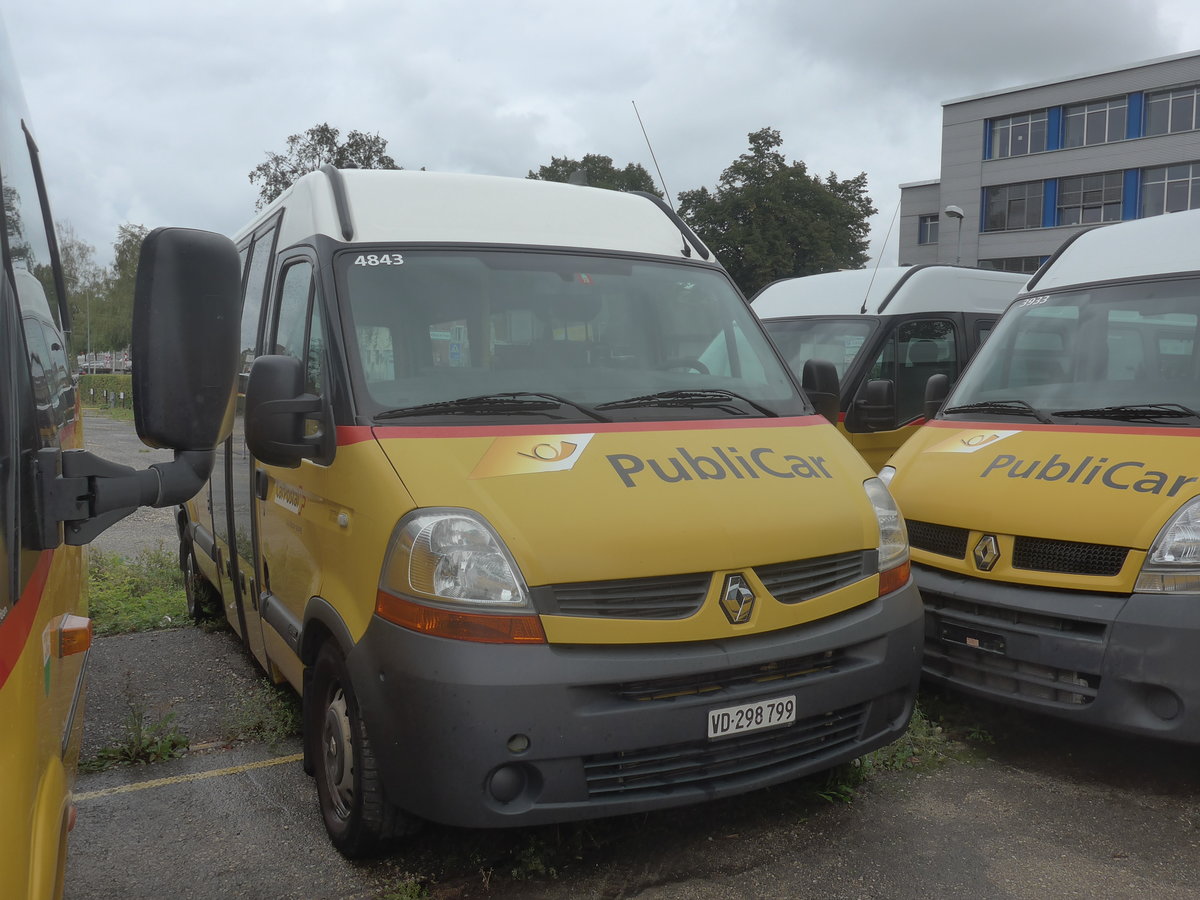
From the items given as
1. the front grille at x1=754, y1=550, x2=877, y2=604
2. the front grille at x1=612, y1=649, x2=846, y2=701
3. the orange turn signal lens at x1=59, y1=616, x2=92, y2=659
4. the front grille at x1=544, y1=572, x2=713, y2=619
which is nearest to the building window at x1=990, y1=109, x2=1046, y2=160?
the front grille at x1=754, y1=550, x2=877, y2=604

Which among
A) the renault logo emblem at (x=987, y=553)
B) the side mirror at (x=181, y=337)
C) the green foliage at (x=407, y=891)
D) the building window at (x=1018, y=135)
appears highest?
the building window at (x=1018, y=135)

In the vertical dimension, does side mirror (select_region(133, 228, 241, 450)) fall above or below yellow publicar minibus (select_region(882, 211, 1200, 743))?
above

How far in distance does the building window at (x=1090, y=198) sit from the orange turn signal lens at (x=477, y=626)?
5101 cm

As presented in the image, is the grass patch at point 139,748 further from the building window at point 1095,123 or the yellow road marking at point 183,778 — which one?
the building window at point 1095,123

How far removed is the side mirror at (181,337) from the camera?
191 cm

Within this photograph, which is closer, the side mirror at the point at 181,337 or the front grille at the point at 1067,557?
the side mirror at the point at 181,337

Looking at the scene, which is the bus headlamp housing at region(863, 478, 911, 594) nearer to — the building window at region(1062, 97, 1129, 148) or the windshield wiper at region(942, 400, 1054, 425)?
the windshield wiper at region(942, 400, 1054, 425)

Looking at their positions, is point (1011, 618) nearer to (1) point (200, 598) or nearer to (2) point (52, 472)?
(2) point (52, 472)

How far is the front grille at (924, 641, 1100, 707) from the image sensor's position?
4035 mm

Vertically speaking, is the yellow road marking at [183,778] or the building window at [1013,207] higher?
the building window at [1013,207]

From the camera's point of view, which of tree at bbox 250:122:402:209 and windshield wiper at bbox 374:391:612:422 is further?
tree at bbox 250:122:402:209

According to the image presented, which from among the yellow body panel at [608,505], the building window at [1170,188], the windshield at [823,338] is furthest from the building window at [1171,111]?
the yellow body panel at [608,505]

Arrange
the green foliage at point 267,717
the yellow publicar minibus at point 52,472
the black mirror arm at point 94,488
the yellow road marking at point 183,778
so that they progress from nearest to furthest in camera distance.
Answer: the yellow publicar minibus at point 52,472
the black mirror arm at point 94,488
the yellow road marking at point 183,778
the green foliage at point 267,717

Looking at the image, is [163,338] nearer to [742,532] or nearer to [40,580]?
[40,580]
